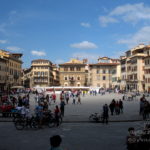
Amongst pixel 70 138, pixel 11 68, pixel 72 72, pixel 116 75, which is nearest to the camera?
pixel 70 138

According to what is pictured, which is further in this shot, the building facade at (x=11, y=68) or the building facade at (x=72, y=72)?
the building facade at (x=72, y=72)

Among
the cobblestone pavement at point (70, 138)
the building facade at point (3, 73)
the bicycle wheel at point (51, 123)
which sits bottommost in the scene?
the cobblestone pavement at point (70, 138)

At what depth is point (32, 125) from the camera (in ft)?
49.9

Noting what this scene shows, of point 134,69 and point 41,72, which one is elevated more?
point 41,72

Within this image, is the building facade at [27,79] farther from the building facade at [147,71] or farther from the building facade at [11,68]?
the building facade at [147,71]

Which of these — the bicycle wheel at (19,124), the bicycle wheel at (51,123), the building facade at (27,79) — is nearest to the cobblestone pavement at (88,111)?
the bicycle wheel at (51,123)

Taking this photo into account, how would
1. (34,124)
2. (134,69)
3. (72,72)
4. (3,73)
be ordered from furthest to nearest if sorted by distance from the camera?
1. (72,72)
2. (134,69)
3. (3,73)
4. (34,124)

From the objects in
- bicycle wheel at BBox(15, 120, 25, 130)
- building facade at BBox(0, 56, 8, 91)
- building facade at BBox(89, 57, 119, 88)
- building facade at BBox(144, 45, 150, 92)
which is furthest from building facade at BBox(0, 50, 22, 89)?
bicycle wheel at BBox(15, 120, 25, 130)

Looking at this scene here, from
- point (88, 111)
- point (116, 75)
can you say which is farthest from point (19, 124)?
point (116, 75)

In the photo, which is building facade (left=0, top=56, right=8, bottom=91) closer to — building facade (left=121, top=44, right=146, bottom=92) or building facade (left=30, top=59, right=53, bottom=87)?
building facade (left=30, top=59, right=53, bottom=87)

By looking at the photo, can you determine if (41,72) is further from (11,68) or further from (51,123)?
(51,123)

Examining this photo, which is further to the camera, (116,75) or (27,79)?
(27,79)

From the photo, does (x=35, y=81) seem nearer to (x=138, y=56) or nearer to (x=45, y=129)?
(x=138, y=56)

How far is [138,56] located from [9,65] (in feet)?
130
